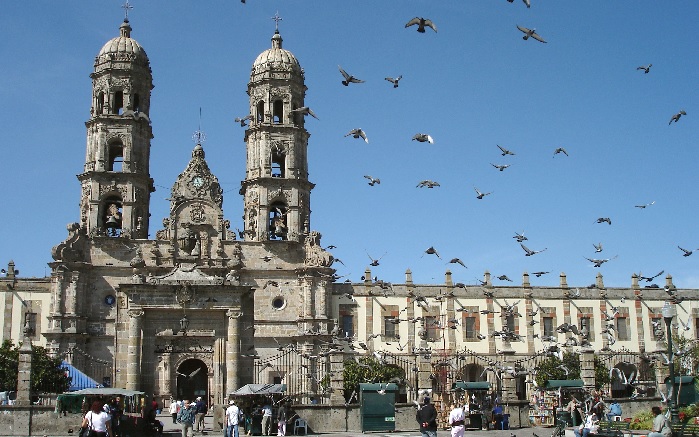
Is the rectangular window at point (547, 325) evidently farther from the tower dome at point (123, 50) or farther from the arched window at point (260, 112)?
the tower dome at point (123, 50)

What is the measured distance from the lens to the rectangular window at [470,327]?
57.6 metres

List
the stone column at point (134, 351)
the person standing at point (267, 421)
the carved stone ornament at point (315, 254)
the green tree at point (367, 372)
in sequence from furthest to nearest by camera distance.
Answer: the carved stone ornament at point (315, 254)
the green tree at point (367, 372)
the stone column at point (134, 351)
the person standing at point (267, 421)

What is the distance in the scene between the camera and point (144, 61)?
56.6m

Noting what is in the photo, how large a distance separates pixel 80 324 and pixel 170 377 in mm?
9301

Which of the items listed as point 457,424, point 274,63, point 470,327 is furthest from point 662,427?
point 274,63

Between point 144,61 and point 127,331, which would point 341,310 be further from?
point 144,61

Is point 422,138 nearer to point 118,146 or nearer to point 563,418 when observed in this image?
point 563,418

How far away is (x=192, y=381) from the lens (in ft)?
154

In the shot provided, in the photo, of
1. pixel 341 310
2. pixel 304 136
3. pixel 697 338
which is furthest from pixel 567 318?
pixel 304 136

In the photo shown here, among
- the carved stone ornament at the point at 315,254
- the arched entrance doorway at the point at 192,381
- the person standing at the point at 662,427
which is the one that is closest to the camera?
the person standing at the point at 662,427

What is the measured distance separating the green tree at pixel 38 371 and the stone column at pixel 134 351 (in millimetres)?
2951

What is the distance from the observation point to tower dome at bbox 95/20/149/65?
5553cm

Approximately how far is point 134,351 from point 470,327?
964 inches

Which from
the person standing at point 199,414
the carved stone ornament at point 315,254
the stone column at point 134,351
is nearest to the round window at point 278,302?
the carved stone ornament at point 315,254
